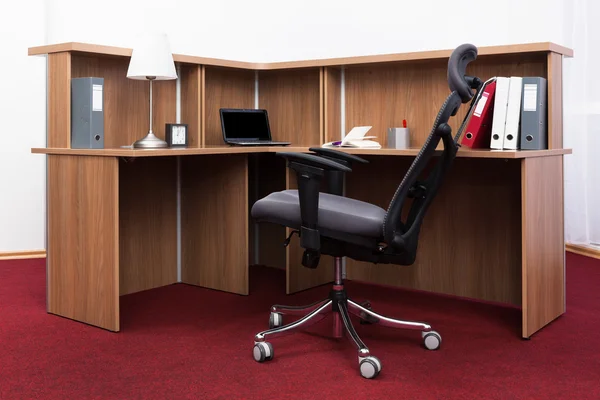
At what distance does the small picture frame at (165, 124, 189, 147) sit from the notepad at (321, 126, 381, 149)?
0.70 metres

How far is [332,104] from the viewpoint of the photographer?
12.4ft

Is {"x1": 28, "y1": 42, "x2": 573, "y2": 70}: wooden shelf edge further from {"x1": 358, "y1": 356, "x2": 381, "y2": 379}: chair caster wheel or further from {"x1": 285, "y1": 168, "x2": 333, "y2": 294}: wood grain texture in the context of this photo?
{"x1": 358, "y1": 356, "x2": 381, "y2": 379}: chair caster wheel

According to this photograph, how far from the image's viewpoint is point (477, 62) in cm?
340

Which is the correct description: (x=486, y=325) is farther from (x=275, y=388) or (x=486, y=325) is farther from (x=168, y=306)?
(x=168, y=306)

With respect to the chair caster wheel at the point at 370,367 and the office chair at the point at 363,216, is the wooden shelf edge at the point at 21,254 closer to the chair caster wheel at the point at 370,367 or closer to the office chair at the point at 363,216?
the office chair at the point at 363,216

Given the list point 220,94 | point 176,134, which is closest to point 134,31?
point 220,94

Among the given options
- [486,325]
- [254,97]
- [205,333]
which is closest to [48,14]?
[254,97]

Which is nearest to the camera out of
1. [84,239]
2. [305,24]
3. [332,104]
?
[84,239]

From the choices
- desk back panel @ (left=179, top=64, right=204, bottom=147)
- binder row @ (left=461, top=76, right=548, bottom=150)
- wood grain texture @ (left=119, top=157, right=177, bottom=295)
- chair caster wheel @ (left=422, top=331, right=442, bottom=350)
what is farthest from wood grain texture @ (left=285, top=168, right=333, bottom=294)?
chair caster wheel @ (left=422, top=331, right=442, bottom=350)

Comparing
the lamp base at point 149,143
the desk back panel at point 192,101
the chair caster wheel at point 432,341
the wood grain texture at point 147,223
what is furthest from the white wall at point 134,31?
the chair caster wheel at point 432,341

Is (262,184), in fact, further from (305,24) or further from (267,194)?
(305,24)

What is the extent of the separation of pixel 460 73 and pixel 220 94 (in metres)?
1.83

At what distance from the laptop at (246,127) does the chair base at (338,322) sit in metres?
1.06

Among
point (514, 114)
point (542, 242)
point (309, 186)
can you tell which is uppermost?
point (514, 114)
